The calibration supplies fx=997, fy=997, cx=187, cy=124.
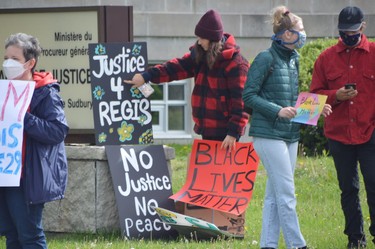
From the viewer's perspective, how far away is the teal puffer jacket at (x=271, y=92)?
284 inches

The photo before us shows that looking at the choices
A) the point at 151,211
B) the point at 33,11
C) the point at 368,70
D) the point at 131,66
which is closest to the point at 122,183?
the point at 151,211

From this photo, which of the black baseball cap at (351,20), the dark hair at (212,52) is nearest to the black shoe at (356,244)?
the black baseball cap at (351,20)

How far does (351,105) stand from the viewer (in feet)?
25.1

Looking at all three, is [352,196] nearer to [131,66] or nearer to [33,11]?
[131,66]

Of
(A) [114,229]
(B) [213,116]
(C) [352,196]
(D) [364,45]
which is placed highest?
(D) [364,45]

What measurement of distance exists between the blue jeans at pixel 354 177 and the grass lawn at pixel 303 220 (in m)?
0.22

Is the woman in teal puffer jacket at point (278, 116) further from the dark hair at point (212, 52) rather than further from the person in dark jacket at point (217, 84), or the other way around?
the dark hair at point (212, 52)

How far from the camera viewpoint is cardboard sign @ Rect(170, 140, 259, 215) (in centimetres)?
834

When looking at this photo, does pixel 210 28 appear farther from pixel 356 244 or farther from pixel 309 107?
pixel 356 244

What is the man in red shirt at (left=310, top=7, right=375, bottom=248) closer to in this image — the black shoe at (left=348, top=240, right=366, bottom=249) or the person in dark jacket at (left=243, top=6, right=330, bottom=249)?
the black shoe at (left=348, top=240, right=366, bottom=249)

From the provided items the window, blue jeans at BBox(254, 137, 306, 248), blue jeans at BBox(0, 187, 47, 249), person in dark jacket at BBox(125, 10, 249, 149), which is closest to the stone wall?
person in dark jacket at BBox(125, 10, 249, 149)

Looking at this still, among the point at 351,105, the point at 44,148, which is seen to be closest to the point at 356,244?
the point at 351,105

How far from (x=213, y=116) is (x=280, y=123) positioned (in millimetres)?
1071

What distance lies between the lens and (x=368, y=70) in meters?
7.62
